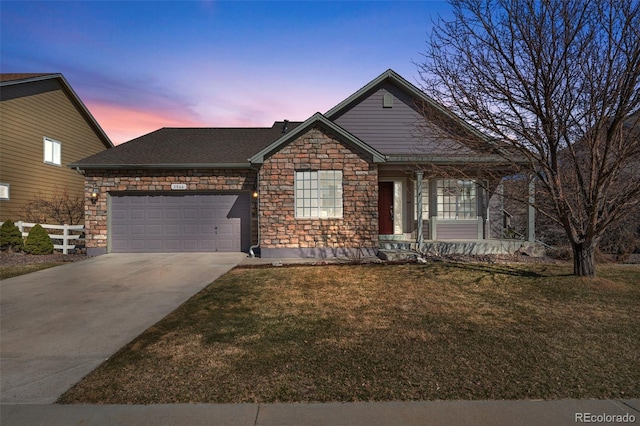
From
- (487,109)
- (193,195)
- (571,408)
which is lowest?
(571,408)

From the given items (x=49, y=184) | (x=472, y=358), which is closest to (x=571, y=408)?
(x=472, y=358)

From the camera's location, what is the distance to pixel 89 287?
7602 mm

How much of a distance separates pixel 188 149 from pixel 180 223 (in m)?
3.16

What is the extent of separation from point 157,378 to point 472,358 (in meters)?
3.44

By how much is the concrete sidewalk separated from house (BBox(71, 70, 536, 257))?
823 centimetres

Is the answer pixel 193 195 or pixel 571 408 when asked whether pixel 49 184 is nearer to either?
pixel 193 195

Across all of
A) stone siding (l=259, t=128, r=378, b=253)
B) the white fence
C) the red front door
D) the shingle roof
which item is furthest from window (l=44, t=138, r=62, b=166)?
the red front door

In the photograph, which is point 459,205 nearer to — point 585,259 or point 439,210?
point 439,210

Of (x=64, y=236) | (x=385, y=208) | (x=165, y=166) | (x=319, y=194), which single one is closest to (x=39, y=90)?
(x=64, y=236)

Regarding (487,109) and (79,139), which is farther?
→ (79,139)

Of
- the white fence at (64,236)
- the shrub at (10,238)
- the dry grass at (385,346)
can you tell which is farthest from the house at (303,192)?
the dry grass at (385,346)

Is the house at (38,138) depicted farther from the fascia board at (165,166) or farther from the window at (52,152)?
the fascia board at (165,166)

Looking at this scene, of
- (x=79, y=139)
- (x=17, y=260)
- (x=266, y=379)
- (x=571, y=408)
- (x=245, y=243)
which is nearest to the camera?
(x=571, y=408)

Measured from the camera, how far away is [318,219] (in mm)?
11266
